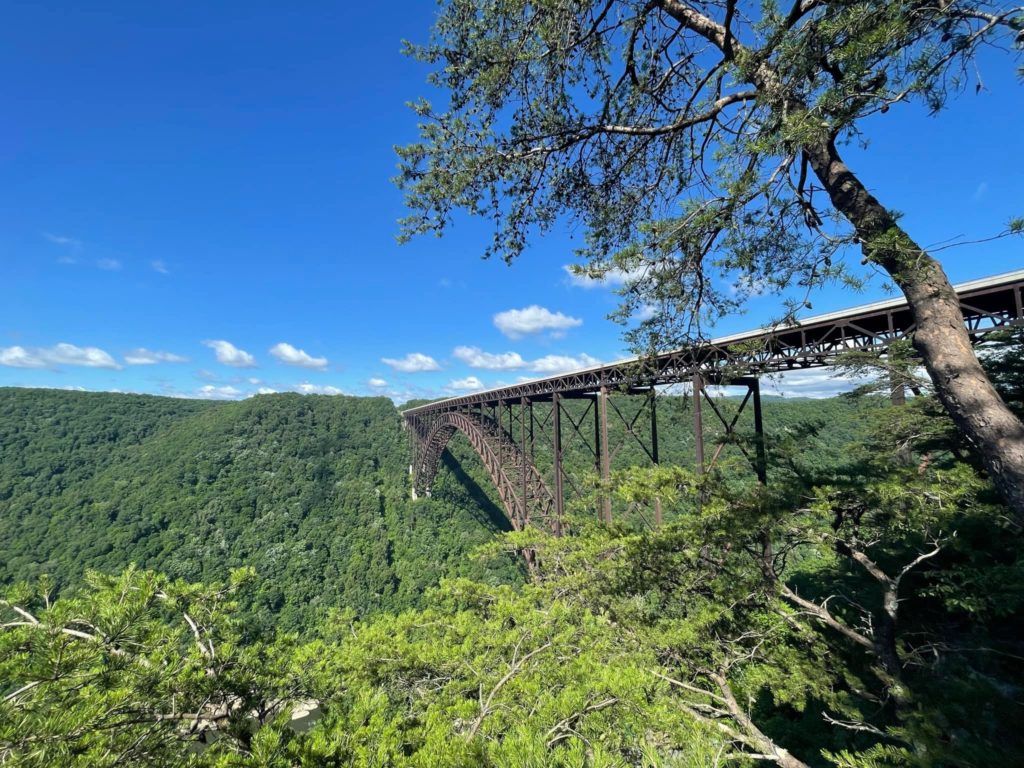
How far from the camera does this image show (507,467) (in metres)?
21.9

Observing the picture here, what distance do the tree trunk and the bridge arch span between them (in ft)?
31.0

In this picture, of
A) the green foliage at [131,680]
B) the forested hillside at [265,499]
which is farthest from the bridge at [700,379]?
the forested hillside at [265,499]

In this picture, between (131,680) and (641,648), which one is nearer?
(131,680)

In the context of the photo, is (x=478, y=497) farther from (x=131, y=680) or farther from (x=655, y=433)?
(x=131, y=680)

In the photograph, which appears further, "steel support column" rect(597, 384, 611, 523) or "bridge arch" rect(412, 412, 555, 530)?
"bridge arch" rect(412, 412, 555, 530)

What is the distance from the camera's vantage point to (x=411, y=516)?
41469 mm

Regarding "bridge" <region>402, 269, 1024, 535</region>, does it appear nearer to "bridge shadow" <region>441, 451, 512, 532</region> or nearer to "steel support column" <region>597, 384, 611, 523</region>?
"steel support column" <region>597, 384, 611, 523</region>

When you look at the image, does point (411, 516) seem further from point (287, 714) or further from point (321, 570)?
point (287, 714)

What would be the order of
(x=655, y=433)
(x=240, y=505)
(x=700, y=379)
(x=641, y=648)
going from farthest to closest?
1. (x=240, y=505)
2. (x=655, y=433)
3. (x=700, y=379)
4. (x=641, y=648)

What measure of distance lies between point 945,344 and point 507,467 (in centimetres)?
2014

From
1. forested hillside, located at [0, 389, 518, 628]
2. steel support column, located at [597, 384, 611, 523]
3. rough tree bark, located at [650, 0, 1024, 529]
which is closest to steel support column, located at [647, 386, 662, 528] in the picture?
steel support column, located at [597, 384, 611, 523]

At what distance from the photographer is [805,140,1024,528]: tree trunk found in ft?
7.60

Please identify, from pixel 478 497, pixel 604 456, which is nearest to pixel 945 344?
pixel 604 456

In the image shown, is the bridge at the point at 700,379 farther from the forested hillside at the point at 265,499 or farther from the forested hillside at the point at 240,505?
the forested hillside at the point at 240,505
